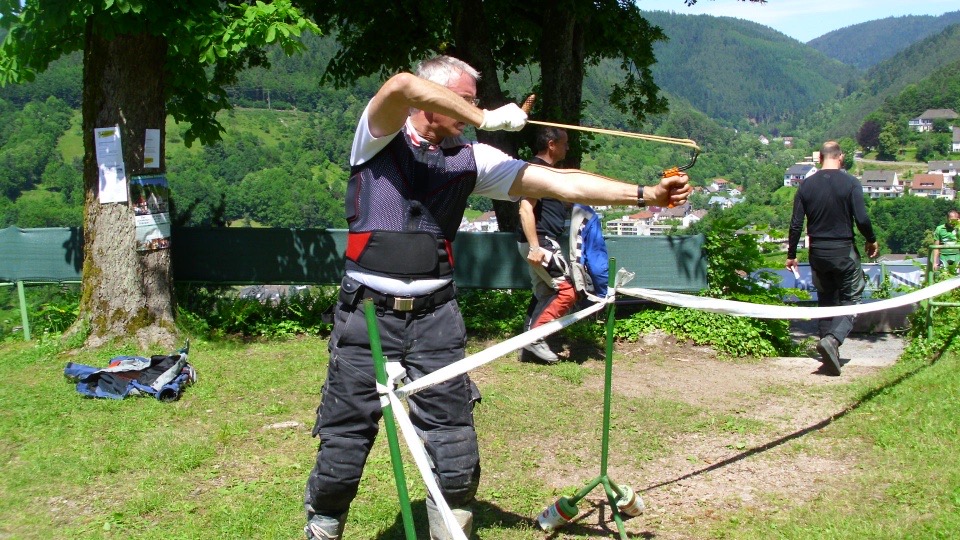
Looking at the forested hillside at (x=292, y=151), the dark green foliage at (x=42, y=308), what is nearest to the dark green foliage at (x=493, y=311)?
the forested hillside at (x=292, y=151)

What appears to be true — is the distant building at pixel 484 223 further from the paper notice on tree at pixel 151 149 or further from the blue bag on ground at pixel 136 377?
the blue bag on ground at pixel 136 377

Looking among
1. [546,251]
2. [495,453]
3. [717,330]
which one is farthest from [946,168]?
[495,453]

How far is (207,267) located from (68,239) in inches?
58.4

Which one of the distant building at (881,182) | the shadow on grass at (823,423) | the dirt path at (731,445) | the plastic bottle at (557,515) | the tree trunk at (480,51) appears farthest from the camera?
the distant building at (881,182)

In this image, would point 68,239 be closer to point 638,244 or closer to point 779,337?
point 638,244

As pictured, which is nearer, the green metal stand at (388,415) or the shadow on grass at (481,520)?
the green metal stand at (388,415)

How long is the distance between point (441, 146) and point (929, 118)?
92930 mm

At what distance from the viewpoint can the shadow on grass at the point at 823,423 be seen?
522 centimetres

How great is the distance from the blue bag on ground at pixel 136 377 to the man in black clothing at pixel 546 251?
299 centimetres

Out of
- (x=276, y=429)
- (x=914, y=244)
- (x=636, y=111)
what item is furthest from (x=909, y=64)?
(x=276, y=429)

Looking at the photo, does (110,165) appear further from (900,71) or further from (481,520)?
(900,71)

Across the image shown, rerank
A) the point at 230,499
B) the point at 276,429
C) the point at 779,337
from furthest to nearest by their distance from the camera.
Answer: the point at 779,337
the point at 276,429
the point at 230,499

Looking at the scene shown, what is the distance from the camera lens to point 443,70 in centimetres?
338

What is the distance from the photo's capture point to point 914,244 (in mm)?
25750
